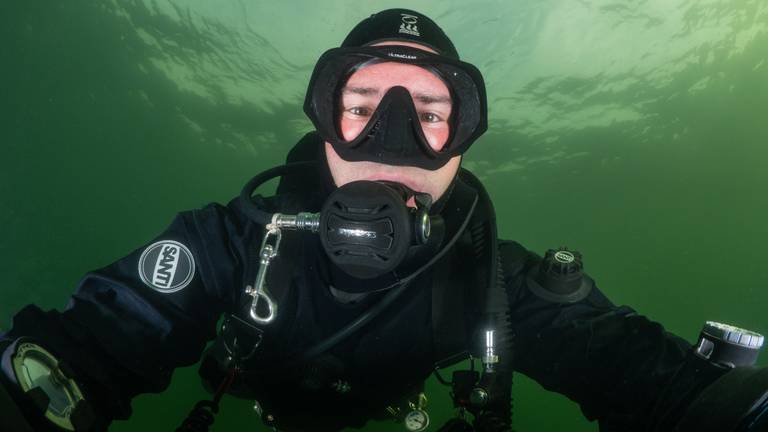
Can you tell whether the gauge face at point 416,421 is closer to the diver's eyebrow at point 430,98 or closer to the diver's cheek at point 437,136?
the diver's cheek at point 437,136

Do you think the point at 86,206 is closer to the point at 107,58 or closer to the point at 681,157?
the point at 107,58

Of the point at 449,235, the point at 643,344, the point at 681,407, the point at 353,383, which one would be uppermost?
the point at 449,235

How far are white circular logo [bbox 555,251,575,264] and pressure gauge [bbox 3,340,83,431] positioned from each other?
2.74 metres

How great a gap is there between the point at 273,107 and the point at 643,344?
68.6ft

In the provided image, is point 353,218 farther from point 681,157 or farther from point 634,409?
point 681,157

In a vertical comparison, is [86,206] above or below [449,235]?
above

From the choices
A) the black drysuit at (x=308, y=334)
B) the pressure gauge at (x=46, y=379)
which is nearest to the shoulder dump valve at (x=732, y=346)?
the black drysuit at (x=308, y=334)

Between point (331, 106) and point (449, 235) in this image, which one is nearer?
point (449, 235)

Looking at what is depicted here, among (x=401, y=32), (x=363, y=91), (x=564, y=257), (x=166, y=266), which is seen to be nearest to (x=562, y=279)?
(x=564, y=257)

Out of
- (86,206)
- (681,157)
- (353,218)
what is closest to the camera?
(353,218)

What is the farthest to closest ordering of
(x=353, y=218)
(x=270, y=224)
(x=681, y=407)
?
(x=270, y=224), (x=353, y=218), (x=681, y=407)

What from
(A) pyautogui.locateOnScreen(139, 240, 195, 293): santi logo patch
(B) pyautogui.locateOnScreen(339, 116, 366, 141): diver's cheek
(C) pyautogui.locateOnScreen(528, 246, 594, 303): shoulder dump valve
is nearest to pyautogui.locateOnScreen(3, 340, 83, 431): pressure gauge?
(A) pyautogui.locateOnScreen(139, 240, 195, 293): santi logo patch

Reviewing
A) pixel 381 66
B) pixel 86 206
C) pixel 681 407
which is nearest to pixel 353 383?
pixel 681 407

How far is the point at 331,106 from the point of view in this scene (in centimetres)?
296
